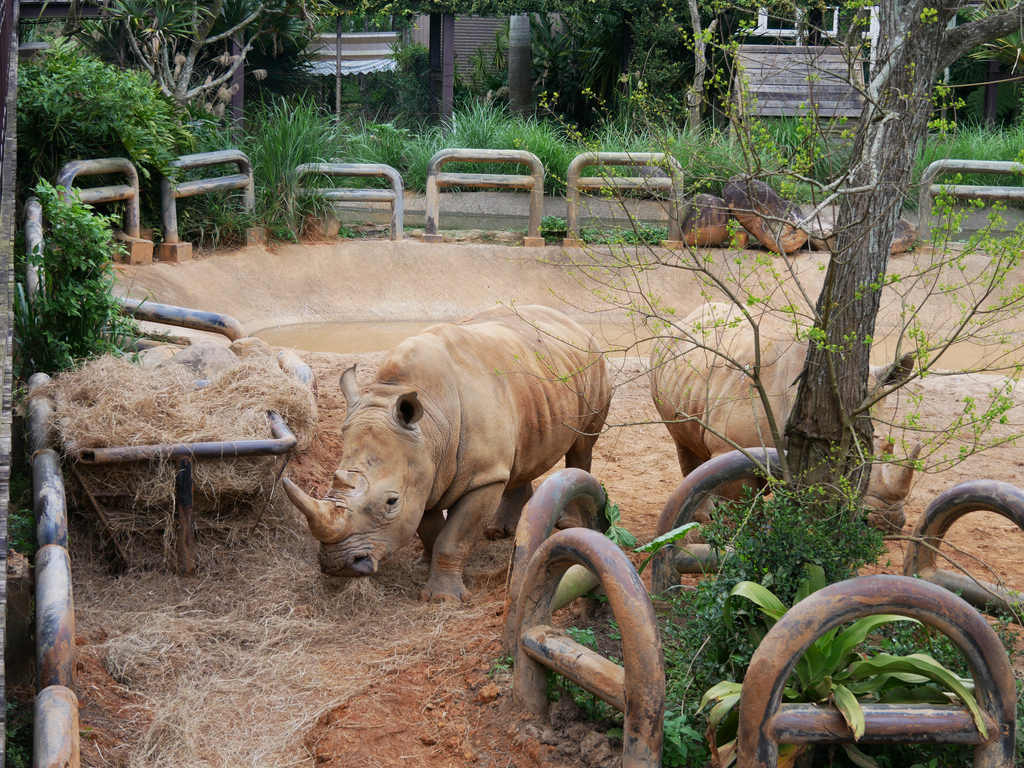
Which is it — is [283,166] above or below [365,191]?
above

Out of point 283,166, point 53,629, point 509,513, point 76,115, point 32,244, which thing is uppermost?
point 76,115

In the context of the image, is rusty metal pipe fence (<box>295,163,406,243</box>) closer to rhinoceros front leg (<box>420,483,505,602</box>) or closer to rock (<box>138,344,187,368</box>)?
rock (<box>138,344,187,368</box>)

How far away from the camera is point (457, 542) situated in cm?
502

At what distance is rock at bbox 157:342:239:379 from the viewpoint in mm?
5688

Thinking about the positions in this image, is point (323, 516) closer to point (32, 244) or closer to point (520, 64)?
point (32, 244)

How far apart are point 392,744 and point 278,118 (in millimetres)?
10977

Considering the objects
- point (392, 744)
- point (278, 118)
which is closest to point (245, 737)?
point (392, 744)

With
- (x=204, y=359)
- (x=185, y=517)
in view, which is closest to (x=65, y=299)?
(x=204, y=359)

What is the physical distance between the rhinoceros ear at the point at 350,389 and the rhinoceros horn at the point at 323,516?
0.65 meters

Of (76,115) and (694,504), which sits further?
(76,115)

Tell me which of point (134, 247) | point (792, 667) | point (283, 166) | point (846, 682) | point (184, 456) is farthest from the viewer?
point (283, 166)

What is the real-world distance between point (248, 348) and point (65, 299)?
1.13 meters

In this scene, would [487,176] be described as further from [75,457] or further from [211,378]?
[75,457]

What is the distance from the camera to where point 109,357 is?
17.3 feet
